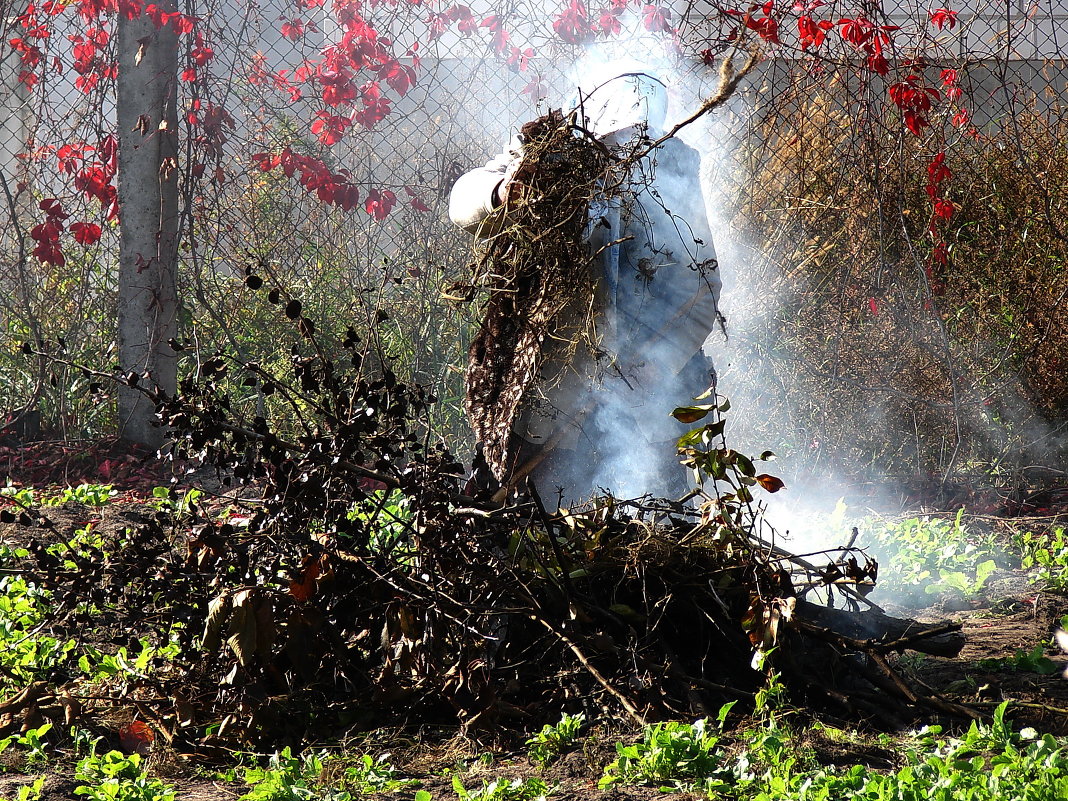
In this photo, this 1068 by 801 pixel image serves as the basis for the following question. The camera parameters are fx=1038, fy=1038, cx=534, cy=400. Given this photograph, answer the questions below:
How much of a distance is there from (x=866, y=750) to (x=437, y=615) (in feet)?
3.20

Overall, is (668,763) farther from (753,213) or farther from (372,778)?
(753,213)

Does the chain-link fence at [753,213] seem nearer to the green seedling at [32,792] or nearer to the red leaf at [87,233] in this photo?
the red leaf at [87,233]

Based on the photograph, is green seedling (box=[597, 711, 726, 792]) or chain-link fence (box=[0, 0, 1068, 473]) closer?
green seedling (box=[597, 711, 726, 792])

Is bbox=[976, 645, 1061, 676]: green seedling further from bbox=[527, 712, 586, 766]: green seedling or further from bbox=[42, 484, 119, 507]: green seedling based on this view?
bbox=[42, 484, 119, 507]: green seedling

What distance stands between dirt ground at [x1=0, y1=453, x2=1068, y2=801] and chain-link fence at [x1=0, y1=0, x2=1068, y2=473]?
167 centimetres

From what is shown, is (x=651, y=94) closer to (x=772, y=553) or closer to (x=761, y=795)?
(x=772, y=553)

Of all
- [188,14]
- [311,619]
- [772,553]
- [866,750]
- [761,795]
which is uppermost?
[188,14]

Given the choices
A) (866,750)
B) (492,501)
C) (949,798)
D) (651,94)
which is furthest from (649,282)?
(949,798)

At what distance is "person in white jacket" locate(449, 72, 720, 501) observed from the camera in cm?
320

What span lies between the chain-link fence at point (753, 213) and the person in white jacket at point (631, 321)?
1.82 meters

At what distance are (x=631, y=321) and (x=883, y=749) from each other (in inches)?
59.0

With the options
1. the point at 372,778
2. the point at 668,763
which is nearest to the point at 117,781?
the point at 372,778

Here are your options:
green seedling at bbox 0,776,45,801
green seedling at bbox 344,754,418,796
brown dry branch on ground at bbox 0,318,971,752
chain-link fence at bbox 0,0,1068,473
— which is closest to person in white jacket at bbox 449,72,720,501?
brown dry branch on ground at bbox 0,318,971,752

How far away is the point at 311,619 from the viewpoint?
2.38 m
